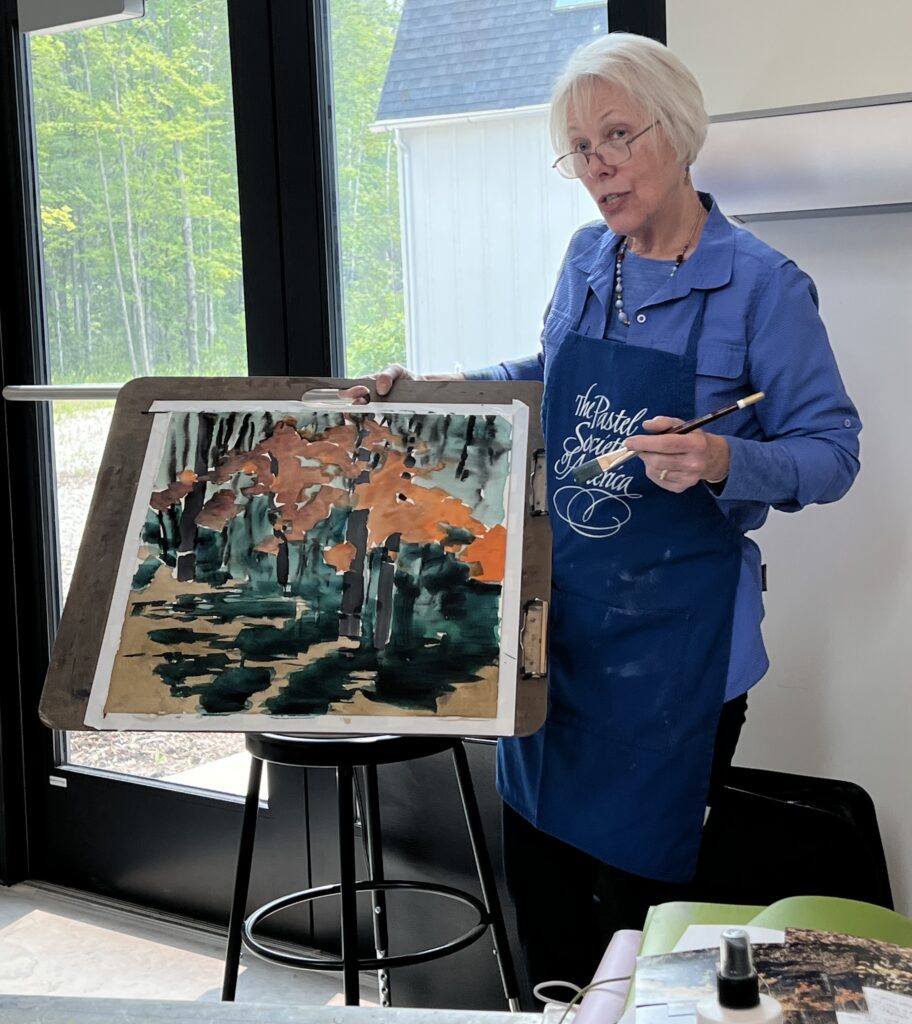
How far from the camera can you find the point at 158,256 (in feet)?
8.91

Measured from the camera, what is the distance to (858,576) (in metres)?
1.85

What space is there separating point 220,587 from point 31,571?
177 cm

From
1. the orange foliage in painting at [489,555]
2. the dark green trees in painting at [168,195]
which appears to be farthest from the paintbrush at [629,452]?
the dark green trees in painting at [168,195]

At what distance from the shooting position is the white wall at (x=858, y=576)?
1.80 m

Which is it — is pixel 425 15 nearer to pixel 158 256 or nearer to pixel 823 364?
pixel 158 256

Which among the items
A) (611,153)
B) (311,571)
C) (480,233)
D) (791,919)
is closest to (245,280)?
(480,233)

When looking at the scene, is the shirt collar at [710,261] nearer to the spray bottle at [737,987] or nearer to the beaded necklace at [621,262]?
the beaded necklace at [621,262]

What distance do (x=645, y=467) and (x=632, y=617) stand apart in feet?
0.63

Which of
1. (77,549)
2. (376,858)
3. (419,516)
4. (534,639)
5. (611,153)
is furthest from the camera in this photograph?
(77,549)

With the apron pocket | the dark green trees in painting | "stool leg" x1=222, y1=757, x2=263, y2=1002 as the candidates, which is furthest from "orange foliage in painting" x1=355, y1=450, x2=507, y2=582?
the dark green trees in painting

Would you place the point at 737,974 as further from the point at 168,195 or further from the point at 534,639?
the point at 168,195

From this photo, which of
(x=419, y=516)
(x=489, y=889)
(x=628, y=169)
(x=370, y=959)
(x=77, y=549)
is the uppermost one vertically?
(x=628, y=169)

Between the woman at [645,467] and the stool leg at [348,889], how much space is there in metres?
0.31

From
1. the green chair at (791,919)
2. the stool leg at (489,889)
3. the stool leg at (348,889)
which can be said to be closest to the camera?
the green chair at (791,919)
